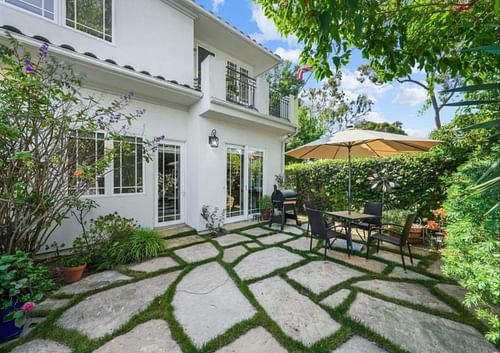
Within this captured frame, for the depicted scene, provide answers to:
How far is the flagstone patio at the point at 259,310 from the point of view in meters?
2.38

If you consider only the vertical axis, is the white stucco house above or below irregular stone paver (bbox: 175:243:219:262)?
above

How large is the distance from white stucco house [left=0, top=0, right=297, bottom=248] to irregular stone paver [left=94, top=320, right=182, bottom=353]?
3524 millimetres

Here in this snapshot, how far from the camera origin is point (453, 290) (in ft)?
11.3

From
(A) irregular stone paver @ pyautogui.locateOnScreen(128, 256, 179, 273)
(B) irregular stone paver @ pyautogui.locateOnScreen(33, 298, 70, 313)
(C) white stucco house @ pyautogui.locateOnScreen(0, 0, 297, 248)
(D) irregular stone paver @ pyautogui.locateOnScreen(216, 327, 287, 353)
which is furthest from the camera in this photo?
(C) white stucco house @ pyautogui.locateOnScreen(0, 0, 297, 248)

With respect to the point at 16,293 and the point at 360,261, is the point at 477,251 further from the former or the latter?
the point at 16,293

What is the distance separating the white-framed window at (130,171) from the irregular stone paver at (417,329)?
18.6 ft

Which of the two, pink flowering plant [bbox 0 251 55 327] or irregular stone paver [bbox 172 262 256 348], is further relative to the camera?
irregular stone paver [bbox 172 262 256 348]

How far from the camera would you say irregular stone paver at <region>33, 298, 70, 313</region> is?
118 inches

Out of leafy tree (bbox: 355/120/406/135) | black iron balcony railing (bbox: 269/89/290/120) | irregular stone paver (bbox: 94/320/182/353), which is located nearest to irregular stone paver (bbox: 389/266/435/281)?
irregular stone paver (bbox: 94/320/182/353)

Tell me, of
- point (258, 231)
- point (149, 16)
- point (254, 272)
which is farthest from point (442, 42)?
point (149, 16)

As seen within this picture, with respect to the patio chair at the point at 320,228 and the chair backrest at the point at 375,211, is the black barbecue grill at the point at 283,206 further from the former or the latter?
the chair backrest at the point at 375,211

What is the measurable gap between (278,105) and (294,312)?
773 cm

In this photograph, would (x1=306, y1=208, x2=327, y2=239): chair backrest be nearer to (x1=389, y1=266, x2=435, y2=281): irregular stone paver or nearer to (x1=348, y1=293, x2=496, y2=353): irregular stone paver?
(x1=389, y1=266, x2=435, y2=281): irregular stone paver

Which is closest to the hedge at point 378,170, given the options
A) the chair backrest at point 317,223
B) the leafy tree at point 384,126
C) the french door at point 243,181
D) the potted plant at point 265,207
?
the potted plant at point 265,207
